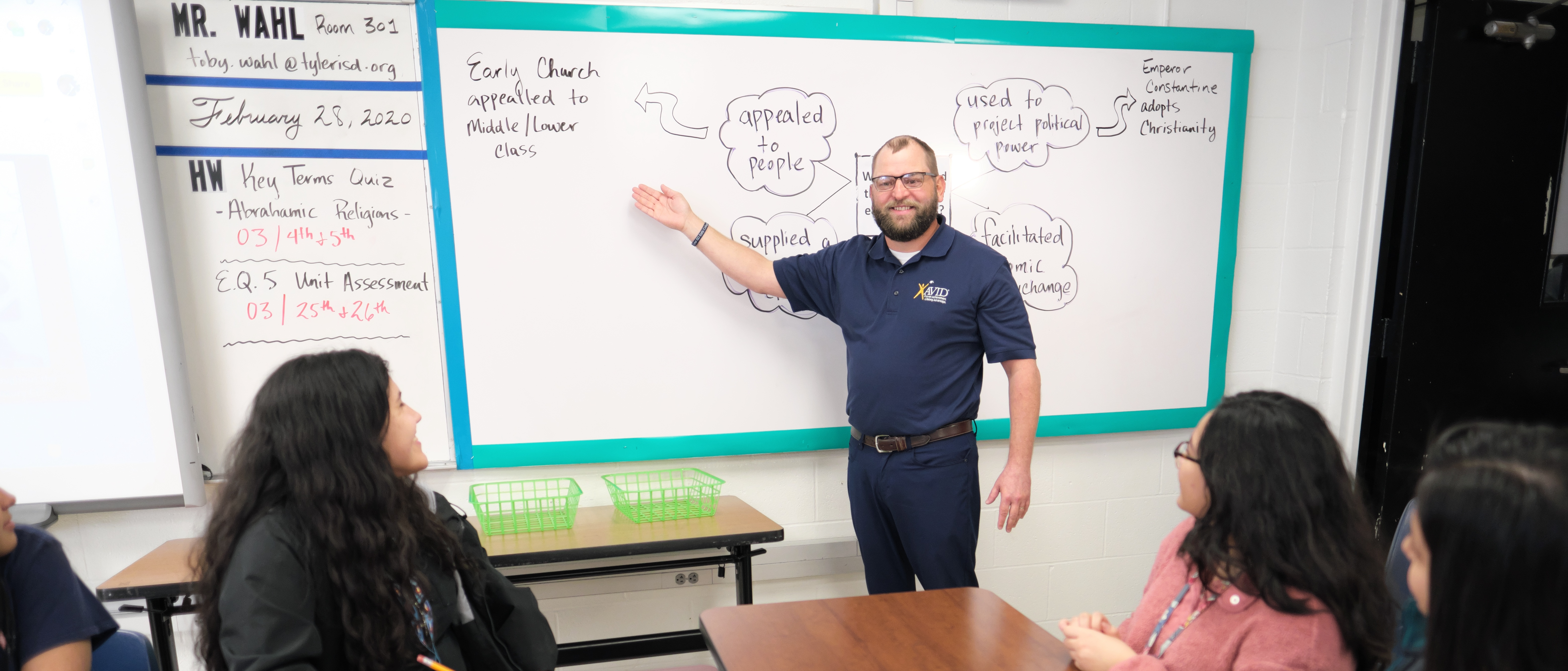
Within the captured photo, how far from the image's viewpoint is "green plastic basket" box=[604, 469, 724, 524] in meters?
2.29

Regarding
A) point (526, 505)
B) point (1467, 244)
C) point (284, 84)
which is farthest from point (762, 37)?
point (1467, 244)

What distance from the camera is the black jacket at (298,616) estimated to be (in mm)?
1093

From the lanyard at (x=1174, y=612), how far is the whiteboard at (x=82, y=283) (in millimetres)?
2492

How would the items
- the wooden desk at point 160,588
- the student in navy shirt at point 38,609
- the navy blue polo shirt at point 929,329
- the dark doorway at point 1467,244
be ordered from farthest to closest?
the dark doorway at point 1467,244, the navy blue polo shirt at point 929,329, the wooden desk at point 160,588, the student in navy shirt at point 38,609

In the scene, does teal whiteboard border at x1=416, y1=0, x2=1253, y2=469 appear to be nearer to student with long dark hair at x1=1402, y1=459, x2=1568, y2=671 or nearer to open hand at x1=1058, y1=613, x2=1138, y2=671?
open hand at x1=1058, y1=613, x2=1138, y2=671

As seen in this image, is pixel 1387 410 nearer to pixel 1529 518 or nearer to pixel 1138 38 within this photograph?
pixel 1138 38

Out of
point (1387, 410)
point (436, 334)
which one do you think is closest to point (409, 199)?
point (436, 334)

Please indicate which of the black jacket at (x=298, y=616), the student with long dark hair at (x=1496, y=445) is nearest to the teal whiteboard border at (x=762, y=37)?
the black jacket at (x=298, y=616)

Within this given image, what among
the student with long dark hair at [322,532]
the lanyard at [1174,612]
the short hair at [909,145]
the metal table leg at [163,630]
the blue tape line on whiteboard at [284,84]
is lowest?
the metal table leg at [163,630]

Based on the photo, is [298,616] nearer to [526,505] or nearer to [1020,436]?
[526,505]

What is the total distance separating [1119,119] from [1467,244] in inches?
53.5

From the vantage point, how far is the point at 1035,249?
2670 mm

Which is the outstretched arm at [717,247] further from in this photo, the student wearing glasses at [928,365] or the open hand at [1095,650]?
the open hand at [1095,650]

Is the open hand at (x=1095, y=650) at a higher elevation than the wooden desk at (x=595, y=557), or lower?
higher
